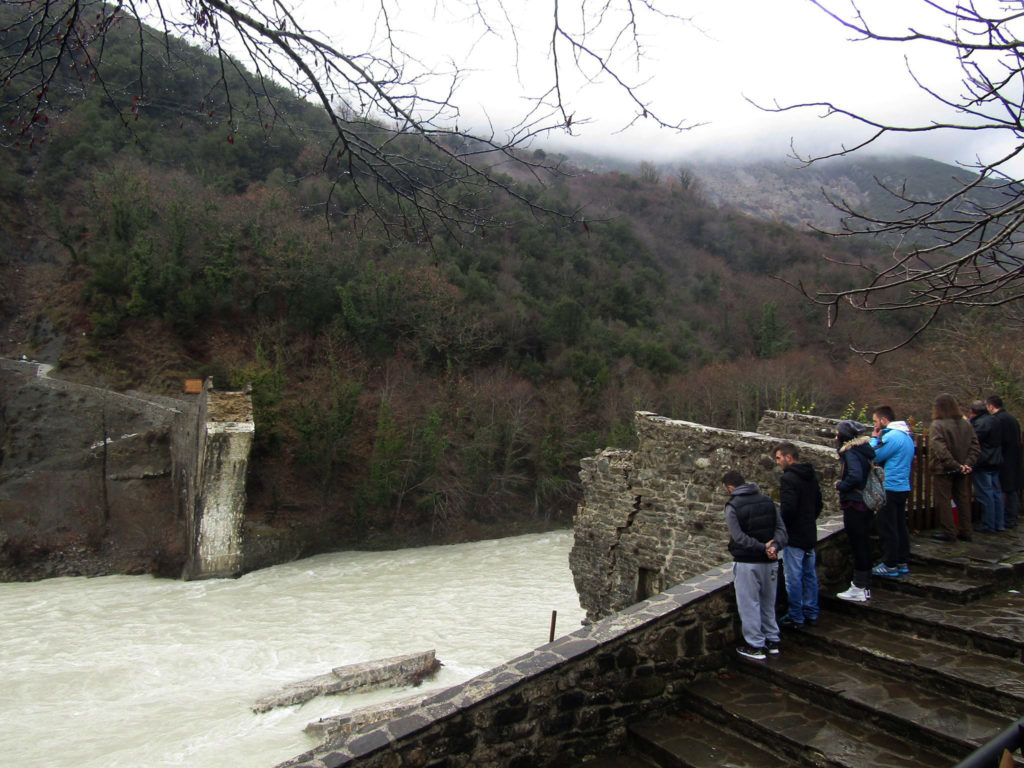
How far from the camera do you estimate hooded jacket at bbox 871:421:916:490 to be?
17.4ft

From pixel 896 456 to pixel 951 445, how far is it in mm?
1287

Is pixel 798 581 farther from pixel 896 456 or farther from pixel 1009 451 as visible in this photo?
pixel 1009 451

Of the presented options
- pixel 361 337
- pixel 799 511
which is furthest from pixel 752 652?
pixel 361 337

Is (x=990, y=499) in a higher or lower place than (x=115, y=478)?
higher

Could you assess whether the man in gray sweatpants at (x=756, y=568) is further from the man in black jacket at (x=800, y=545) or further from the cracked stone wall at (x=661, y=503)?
the cracked stone wall at (x=661, y=503)

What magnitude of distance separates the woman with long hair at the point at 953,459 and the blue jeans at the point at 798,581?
2299mm

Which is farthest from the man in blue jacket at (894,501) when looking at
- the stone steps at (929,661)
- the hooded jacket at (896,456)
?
Result: the stone steps at (929,661)

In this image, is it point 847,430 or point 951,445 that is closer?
point 847,430

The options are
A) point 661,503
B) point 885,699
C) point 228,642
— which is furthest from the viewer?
point 228,642

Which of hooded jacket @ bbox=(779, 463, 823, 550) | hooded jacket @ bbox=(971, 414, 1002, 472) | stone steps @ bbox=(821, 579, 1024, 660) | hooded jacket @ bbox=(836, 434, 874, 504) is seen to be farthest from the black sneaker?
hooded jacket @ bbox=(971, 414, 1002, 472)

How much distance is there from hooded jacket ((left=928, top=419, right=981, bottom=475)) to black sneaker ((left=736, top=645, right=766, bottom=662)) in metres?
3.04

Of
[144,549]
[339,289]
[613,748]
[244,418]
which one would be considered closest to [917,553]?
[613,748]

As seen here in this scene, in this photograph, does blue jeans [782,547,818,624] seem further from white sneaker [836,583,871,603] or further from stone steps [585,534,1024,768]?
white sneaker [836,583,871,603]

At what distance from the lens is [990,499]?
21.5 ft
